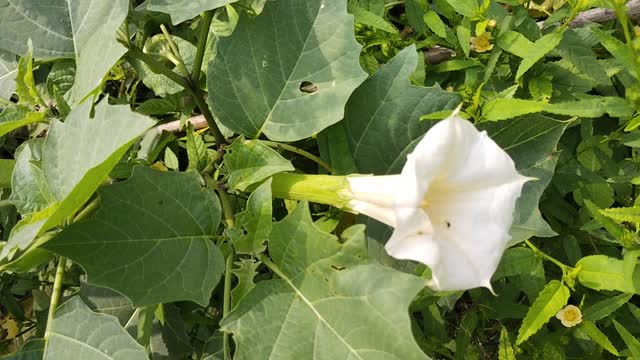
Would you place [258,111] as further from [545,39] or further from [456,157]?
[545,39]

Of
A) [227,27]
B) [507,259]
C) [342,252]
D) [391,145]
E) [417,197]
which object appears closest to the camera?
[417,197]

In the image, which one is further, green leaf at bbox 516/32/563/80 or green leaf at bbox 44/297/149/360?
green leaf at bbox 516/32/563/80

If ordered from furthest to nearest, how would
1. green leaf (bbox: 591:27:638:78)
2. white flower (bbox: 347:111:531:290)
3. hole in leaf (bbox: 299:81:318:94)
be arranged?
hole in leaf (bbox: 299:81:318:94) → green leaf (bbox: 591:27:638:78) → white flower (bbox: 347:111:531:290)

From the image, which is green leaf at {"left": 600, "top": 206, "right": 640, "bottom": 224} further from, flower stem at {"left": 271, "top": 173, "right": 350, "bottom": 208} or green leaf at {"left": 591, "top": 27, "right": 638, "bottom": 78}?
flower stem at {"left": 271, "top": 173, "right": 350, "bottom": 208}

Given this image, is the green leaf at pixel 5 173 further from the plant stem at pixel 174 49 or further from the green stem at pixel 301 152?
the green stem at pixel 301 152

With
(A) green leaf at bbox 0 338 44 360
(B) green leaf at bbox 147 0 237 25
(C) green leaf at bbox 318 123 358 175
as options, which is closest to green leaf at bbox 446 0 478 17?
(C) green leaf at bbox 318 123 358 175

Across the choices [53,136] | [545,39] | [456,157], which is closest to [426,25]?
[545,39]

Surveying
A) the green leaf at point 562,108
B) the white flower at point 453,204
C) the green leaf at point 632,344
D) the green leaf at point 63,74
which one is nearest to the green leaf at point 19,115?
the green leaf at point 63,74

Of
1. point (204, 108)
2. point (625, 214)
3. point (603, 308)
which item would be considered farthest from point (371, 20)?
point (603, 308)
